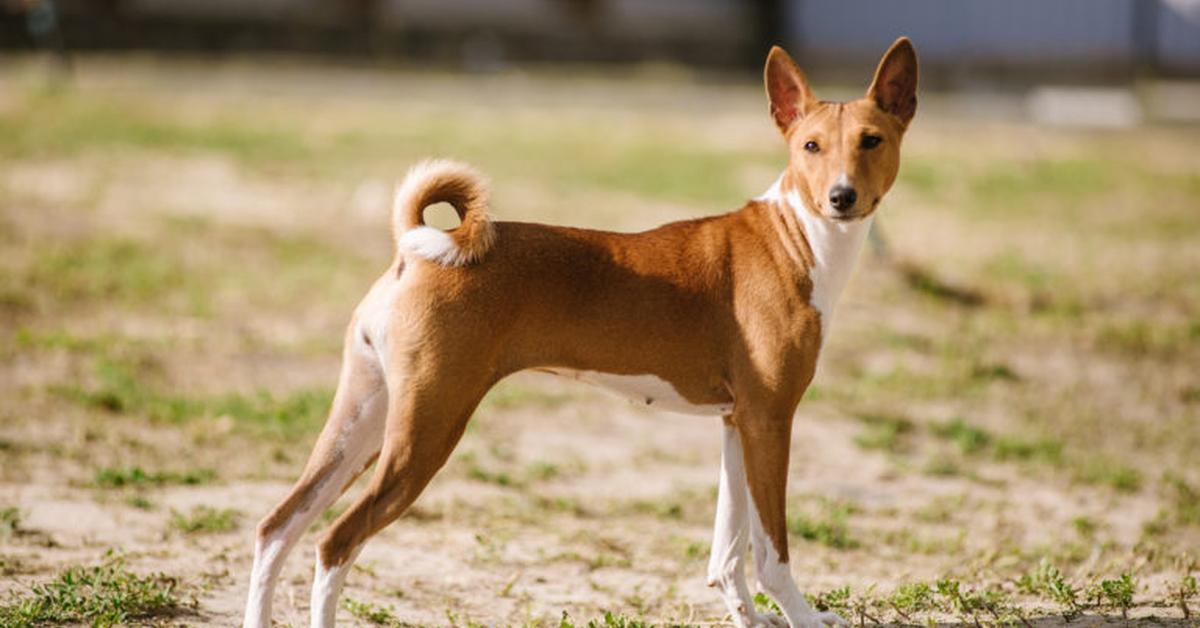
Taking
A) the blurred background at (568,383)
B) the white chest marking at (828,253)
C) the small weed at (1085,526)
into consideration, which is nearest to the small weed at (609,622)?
the blurred background at (568,383)

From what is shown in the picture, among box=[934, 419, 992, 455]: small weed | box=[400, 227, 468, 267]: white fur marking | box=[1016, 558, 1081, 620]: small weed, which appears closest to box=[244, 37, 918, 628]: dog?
box=[400, 227, 468, 267]: white fur marking

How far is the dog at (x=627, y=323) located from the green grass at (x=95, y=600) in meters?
0.66

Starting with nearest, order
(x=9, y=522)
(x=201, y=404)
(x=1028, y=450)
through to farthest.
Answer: (x=9, y=522), (x=1028, y=450), (x=201, y=404)

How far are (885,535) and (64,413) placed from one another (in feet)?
14.8

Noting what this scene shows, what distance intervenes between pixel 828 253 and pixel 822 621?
4.05 ft

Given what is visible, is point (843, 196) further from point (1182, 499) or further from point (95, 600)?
point (1182, 499)

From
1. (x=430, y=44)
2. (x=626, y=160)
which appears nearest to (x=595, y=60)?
(x=430, y=44)

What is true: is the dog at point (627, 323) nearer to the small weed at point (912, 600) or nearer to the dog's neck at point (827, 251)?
the dog's neck at point (827, 251)

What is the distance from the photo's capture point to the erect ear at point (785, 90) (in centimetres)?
480

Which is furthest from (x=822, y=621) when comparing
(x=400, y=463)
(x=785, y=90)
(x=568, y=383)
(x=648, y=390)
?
(x=568, y=383)

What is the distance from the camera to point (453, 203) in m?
4.49

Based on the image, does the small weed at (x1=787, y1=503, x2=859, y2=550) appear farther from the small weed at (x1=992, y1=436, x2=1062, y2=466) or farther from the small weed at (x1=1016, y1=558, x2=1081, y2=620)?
the small weed at (x1=992, y1=436, x2=1062, y2=466)

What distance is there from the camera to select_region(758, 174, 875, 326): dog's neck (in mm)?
4688

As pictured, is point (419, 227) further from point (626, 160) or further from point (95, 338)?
point (626, 160)
